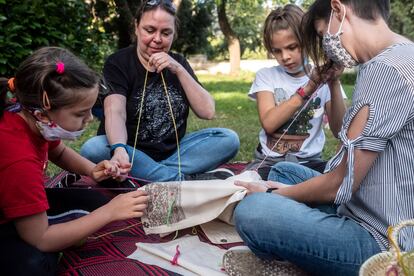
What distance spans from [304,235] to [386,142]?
0.37 m

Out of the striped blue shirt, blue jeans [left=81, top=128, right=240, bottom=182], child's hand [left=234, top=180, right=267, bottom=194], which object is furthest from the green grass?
the striped blue shirt

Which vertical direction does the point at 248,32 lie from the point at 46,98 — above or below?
below

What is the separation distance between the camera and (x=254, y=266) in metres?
1.64

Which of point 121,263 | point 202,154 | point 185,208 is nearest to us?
point 121,263

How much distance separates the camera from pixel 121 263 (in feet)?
5.78

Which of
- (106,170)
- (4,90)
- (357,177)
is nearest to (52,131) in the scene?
(4,90)

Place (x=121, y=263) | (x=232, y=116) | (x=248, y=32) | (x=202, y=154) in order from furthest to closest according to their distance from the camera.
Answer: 1. (x=248, y=32)
2. (x=232, y=116)
3. (x=202, y=154)
4. (x=121, y=263)

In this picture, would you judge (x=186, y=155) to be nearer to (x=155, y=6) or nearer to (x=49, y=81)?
(x=155, y=6)

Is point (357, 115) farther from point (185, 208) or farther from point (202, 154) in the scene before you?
point (202, 154)

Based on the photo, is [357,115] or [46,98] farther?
[46,98]

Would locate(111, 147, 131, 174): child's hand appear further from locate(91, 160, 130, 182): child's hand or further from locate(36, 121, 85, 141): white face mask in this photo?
locate(36, 121, 85, 141): white face mask

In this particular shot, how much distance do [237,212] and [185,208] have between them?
0.40 metres

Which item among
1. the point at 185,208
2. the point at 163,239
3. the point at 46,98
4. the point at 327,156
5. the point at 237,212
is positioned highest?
the point at 46,98

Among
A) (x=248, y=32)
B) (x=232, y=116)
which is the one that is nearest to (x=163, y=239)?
(x=232, y=116)
